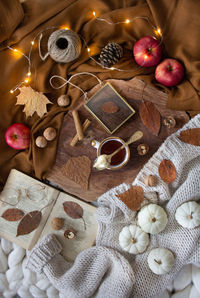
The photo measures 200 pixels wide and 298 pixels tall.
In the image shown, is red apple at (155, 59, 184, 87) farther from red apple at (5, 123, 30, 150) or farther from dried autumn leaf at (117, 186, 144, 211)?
red apple at (5, 123, 30, 150)

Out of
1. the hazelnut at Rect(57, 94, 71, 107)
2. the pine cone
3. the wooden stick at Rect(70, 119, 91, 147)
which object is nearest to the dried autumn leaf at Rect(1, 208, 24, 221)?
the wooden stick at Rect(70, 119, 91, 147)

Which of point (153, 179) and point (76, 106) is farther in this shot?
point (76, 106)

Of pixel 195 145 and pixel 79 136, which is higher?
pixel 79 136

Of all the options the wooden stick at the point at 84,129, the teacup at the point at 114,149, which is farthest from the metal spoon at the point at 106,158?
the wooden stick at the point at 84,129

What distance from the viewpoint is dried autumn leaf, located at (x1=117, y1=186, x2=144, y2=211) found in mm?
1089

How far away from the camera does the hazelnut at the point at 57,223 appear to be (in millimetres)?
1159

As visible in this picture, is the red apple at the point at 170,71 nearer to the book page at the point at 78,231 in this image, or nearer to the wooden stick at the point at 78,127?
the wooden stick at the point at 78,127

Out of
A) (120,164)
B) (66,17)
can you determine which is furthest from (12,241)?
(66,17)

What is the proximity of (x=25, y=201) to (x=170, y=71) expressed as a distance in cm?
79

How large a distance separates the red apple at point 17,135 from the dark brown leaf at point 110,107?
0.33 m

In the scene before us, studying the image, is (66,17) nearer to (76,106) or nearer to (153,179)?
(76,106)

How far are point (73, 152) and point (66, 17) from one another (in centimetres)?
56

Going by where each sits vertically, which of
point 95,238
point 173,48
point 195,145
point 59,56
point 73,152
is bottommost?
point 95,238

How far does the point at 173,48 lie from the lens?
1146 millimetres
